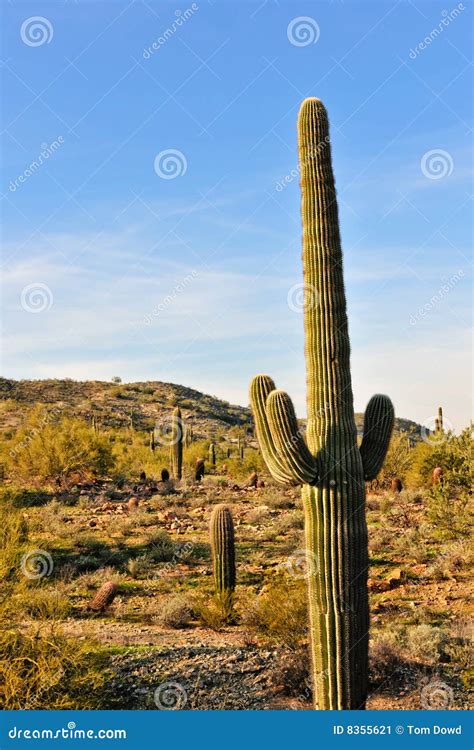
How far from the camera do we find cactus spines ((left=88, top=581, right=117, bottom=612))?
A: 38.7 ft

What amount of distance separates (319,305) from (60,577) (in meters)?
9.01

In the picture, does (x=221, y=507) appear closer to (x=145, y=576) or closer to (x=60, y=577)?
(x=145, y=576)

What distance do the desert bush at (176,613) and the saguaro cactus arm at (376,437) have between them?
4959mm

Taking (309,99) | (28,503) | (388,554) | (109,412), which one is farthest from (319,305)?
(109,412)

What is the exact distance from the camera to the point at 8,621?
300 inches

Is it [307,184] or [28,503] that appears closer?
[307,184]

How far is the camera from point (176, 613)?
1095 cm
